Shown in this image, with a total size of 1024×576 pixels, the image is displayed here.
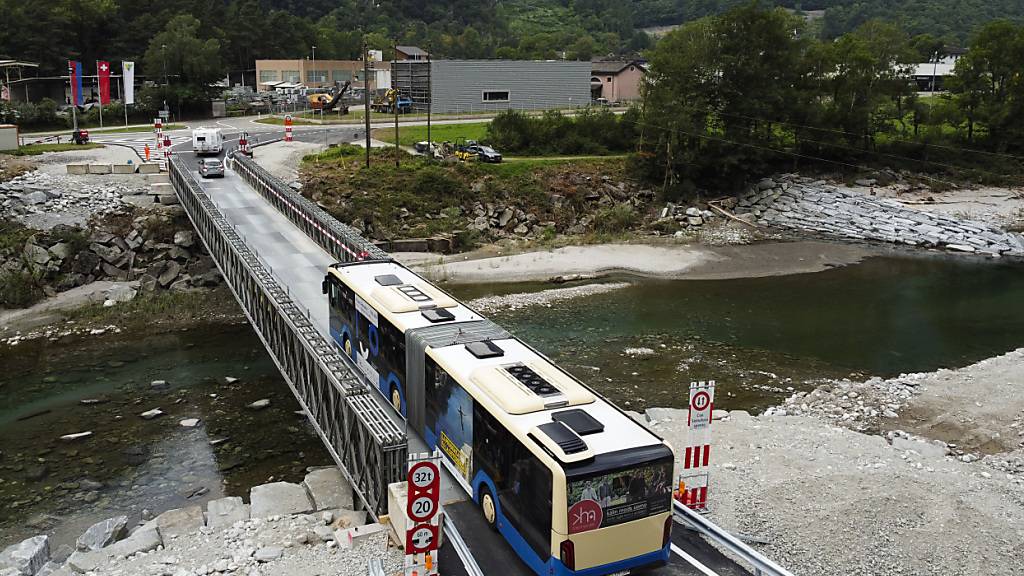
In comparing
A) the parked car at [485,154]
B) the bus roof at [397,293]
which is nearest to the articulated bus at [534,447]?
the bus roof at [397,293]

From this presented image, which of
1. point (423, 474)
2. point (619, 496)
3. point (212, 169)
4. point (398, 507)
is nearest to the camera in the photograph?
point (423, 474)

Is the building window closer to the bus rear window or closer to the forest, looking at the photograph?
the forest

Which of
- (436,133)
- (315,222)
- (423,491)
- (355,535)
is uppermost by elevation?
(436,133)

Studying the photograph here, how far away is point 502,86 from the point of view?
3378 inches

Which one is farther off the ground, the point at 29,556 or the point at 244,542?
the point at 244,542

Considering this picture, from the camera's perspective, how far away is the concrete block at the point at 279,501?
16.6 meters

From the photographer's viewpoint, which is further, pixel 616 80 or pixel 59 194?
pixel 616 80

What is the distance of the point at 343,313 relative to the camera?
2275cm

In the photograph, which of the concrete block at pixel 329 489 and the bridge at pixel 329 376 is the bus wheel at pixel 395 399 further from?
the concrete block at pixel 329 489

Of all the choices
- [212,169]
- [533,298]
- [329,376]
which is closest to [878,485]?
[329,376]

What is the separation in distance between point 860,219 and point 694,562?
49.6 m

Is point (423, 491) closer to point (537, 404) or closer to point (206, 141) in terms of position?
point (537, 404)

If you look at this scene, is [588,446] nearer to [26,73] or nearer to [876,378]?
[876,378]

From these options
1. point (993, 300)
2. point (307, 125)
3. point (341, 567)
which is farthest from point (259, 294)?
point (307, 125)
